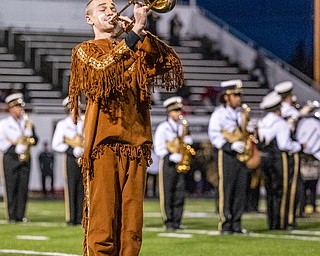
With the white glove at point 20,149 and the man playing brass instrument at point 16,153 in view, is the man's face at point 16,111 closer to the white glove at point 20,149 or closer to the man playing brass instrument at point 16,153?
the man playing brass instrument at point 16,153

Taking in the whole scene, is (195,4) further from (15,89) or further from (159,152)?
(159,152)

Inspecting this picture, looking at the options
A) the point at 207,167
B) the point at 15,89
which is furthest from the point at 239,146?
the point at 15,89

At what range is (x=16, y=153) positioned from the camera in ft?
51.6

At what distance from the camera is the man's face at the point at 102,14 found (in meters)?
6.74

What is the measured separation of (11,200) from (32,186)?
33.0 ft

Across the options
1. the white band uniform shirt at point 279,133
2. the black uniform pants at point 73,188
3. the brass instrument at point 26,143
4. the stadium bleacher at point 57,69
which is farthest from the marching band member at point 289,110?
the stadium bleacher at point 57,69

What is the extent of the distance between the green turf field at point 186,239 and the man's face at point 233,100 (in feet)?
5.52

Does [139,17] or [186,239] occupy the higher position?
[139,17]

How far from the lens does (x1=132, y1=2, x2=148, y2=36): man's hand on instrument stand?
6254 millimetres

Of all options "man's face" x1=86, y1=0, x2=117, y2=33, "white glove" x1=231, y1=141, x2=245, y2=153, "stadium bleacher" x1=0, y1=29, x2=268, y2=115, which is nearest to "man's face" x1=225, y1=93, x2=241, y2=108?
"white glove" x1=231, y1=141, x2=245, y2=153

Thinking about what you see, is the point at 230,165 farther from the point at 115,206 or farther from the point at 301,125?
the point at 115,206

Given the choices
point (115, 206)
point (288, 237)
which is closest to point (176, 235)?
point (288, 237)

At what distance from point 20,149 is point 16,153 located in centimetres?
11

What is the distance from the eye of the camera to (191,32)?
33312 mm
